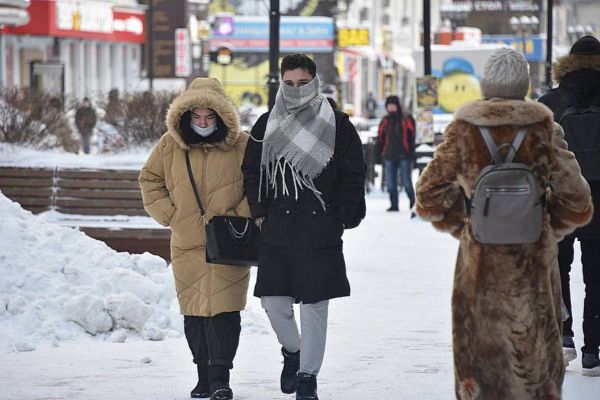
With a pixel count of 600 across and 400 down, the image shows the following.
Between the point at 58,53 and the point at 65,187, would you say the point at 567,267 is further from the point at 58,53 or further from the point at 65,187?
the point at 58,53

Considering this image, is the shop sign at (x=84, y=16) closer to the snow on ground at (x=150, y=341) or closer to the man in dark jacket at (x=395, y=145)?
the man in dark jacket at (x=395, y=145)

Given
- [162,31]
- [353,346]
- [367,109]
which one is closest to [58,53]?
[162,31]

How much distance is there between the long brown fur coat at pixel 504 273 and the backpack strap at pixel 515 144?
2 cm

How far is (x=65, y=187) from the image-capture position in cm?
1266

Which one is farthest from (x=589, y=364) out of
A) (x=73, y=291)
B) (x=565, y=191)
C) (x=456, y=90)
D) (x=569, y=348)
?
(x=456, y=90)

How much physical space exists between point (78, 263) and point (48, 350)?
1210mm

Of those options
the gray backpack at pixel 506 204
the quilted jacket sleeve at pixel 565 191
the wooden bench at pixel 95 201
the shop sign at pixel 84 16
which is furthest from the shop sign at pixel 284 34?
the gray backpack at pixel 506 204

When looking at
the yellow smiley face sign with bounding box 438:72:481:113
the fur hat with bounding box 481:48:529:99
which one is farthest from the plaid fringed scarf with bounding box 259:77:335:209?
the yellow smiley face sign with bounding box 438:72:481:113

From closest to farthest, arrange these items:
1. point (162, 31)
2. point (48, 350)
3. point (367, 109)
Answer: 1. point (48, 350)
2. point (162, 31)
3. point (367, 109)

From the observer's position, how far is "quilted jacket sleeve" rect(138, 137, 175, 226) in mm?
7406

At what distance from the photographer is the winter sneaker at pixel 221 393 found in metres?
7.26

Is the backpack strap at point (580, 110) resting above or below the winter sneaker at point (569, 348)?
above

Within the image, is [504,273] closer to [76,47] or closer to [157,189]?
[157,189]

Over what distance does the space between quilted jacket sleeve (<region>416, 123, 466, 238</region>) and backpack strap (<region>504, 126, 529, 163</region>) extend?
211 mm
